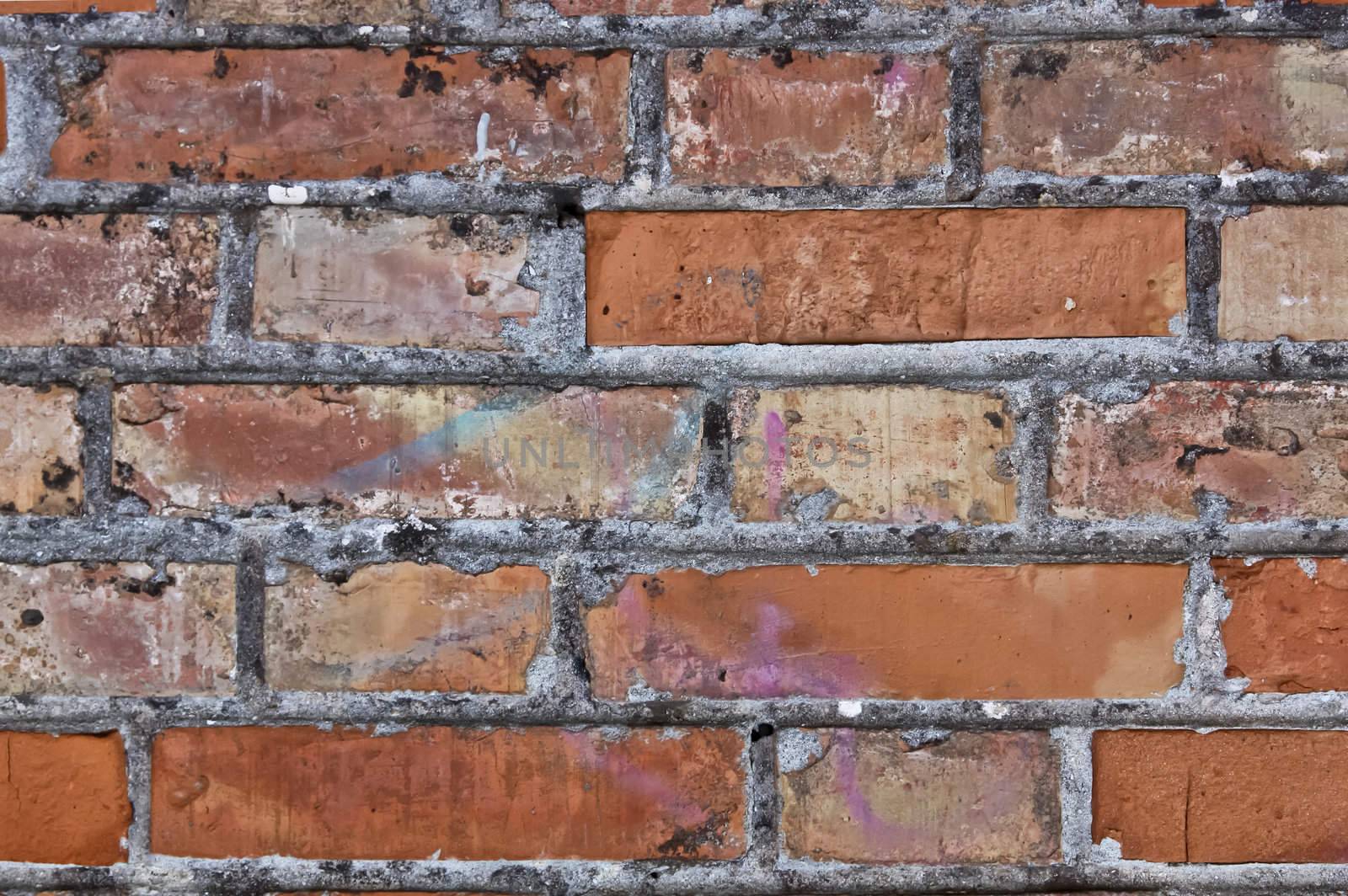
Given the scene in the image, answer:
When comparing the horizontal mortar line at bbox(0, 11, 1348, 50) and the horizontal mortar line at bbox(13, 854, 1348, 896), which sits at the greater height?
the horizontal mortar line at bbox(0, 11, 1348, 50)

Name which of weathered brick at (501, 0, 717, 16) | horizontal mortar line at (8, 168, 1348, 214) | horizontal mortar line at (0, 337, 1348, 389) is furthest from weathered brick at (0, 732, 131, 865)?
weathered brick at (501, 0, 717, 16)

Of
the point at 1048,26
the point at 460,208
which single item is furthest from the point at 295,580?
the point at 1048,26

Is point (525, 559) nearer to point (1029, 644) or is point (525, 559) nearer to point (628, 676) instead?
point (628, 676)

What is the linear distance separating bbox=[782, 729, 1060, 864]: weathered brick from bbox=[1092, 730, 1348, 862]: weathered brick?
0.14ft

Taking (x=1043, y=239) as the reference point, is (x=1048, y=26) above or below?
above

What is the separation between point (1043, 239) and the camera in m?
0.55

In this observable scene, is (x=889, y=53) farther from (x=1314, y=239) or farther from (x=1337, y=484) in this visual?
(x=1337, y=484)

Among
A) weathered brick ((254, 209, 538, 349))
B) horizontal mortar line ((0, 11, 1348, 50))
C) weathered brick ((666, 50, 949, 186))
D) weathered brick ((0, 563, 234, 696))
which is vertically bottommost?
weathered brick ((0, 563, 234, 696))

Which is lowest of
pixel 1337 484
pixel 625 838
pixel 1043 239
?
pixel 625 838

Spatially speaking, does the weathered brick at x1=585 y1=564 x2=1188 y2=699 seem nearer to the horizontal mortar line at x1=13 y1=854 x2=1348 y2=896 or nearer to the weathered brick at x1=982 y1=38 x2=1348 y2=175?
the horizontal mortar line at x1=13 y1=854 x2=1348 y2=896

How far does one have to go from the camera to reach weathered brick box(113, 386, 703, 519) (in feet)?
1.80

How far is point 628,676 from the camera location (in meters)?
0.56

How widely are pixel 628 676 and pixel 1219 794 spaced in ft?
1.34

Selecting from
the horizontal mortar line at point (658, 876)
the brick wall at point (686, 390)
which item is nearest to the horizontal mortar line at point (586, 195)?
the brick wall at point (686, 390)
